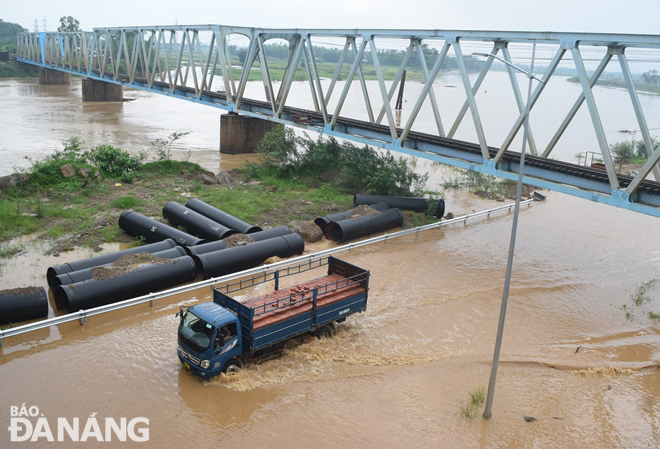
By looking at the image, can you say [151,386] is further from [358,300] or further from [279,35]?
[279,35]

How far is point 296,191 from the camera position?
26750 millimetres

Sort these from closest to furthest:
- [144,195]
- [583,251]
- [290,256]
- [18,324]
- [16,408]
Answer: [16,408] → [18,324] → [290,256] → [583,251] → [144,195]

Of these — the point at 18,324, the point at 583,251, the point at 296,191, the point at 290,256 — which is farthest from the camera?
the point at 296,191

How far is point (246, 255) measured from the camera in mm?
17250

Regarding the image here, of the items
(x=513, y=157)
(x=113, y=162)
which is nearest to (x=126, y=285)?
(x=513, y=157)

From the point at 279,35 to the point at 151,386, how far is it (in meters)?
23.9

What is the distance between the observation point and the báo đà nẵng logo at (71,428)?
10.0m

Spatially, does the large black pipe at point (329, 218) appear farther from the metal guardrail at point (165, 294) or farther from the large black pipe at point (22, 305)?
the large black pipe at point (22, 305)

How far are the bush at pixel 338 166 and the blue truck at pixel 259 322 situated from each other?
12.0 meters

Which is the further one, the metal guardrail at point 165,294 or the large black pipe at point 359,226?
the large black pipe at point 359,226

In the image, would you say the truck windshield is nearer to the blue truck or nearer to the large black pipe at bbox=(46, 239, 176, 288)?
the blue truck

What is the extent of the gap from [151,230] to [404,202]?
10609 millimetres

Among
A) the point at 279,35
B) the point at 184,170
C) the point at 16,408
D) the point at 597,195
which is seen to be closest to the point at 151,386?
the point at 16,408

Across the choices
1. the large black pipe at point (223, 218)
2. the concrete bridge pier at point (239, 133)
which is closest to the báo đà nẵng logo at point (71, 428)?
the large black pipe at point (223, 218)
